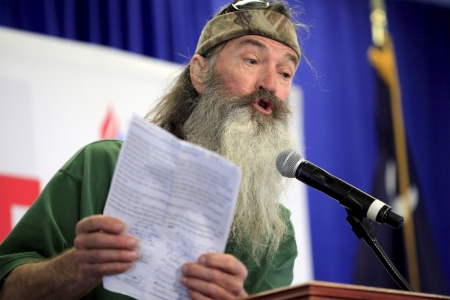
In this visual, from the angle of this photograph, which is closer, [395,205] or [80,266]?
[80,266]

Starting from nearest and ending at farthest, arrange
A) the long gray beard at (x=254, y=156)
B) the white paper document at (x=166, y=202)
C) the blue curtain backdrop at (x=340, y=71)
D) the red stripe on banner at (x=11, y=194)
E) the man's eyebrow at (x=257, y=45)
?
the white paper document at (x=166, y=202) → the long gray beard at (x=254, y=156) → the man's eyebrow at (x=257, y=45) → the red stripe on banner at (x=11, y=194) → the blue curtain backdrop at (x=340, y=71)

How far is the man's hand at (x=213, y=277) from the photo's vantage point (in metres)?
1.53

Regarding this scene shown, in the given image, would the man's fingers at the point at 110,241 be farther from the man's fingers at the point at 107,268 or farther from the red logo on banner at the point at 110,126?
the red logo on banner at the point at 110,126

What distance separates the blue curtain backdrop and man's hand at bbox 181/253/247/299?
100.0 inches

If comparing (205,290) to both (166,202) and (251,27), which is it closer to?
(166,202)

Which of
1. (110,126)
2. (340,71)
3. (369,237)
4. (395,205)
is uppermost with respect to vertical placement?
(340,71)

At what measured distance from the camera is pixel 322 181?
187 centimetres

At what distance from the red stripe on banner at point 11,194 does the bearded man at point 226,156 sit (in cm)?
65

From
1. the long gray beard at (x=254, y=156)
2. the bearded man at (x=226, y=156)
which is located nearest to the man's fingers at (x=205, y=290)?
the bearded man at (x=226, y=156)

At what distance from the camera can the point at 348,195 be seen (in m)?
1.85

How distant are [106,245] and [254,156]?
3.18 ft

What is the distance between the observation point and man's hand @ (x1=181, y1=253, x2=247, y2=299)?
1.53 metres

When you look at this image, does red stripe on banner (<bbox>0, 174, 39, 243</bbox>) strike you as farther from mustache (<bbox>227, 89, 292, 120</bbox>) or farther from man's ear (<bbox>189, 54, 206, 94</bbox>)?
mustache (<bbox>227, 89, 292, 120</bbox>)

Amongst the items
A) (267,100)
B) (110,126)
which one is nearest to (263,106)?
(267,100)
